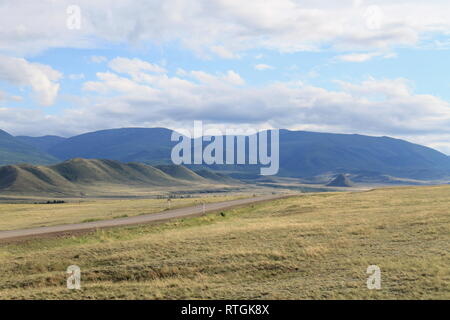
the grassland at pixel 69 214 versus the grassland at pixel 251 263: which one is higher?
the grassland at pixel 251 263

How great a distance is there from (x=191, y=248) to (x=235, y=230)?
730cm

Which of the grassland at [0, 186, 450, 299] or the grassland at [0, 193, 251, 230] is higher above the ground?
the grassland at [0, 186, 450, 299]

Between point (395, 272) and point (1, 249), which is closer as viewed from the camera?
point (395, 272)

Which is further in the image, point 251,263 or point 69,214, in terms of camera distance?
point 69,214

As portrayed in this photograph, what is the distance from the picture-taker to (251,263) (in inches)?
947

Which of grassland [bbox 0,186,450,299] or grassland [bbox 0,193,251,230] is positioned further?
grassland [bbox 0,193,251,230]

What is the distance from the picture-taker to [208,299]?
18.6 m

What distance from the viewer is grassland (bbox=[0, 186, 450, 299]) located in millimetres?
19469

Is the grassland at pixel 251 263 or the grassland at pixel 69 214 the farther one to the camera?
the grassland at pixel 69 214

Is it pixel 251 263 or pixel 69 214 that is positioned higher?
pixel 251 263

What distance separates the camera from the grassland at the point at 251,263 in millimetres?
19469

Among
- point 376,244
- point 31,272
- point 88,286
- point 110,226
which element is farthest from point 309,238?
point 110,226
